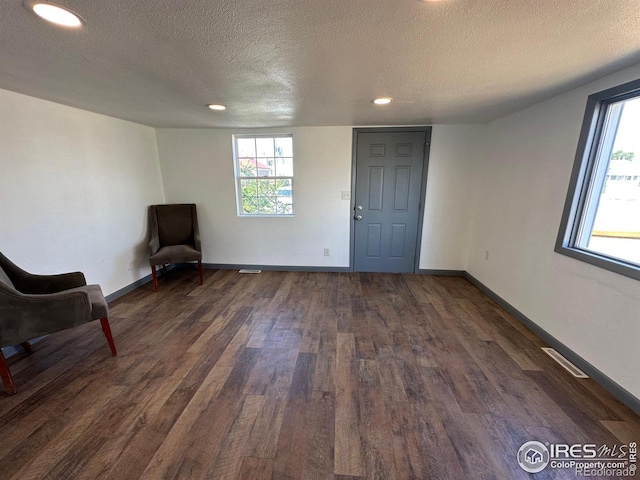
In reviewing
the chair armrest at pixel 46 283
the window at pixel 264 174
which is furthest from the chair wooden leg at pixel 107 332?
the window at pixel 264 174

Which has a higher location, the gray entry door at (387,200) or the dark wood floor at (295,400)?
the gray entry door at (387,200)

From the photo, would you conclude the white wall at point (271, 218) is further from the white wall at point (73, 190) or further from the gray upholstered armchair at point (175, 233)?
the white wall at point (73, 190)

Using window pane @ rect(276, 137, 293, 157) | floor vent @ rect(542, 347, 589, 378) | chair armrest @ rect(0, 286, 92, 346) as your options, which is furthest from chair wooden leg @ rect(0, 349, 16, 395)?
floor vent @ rect(542, 347, 589, 378)

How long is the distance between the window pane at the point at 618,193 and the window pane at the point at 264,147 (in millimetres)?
3459

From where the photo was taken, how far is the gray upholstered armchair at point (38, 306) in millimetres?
1729

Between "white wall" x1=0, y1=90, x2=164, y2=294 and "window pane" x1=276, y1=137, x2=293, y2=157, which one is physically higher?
"window pane" x1=276, y1=137, x2=293, y2=157

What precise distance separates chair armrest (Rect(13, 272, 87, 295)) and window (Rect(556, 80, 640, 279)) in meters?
4.10

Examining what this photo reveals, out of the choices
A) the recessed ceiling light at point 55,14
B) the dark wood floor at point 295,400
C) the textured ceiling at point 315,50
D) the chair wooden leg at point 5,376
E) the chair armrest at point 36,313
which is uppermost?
the textured ceiling at point 315,50

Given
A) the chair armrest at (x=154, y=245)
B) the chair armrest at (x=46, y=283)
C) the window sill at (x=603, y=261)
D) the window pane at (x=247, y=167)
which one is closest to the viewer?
the window sill at (x=603, y=261)

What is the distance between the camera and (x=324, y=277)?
3953 mm

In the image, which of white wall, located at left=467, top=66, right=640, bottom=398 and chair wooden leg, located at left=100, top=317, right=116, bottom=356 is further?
chair wooden leg, located at left=100, top=317, right=116, bottom=356

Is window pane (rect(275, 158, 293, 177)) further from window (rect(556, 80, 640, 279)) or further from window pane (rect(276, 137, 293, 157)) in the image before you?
window (rect(556, 80, 640, 279))

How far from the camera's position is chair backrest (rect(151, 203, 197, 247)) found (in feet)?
12.4

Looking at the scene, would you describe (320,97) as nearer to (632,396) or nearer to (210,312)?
(210,312)
